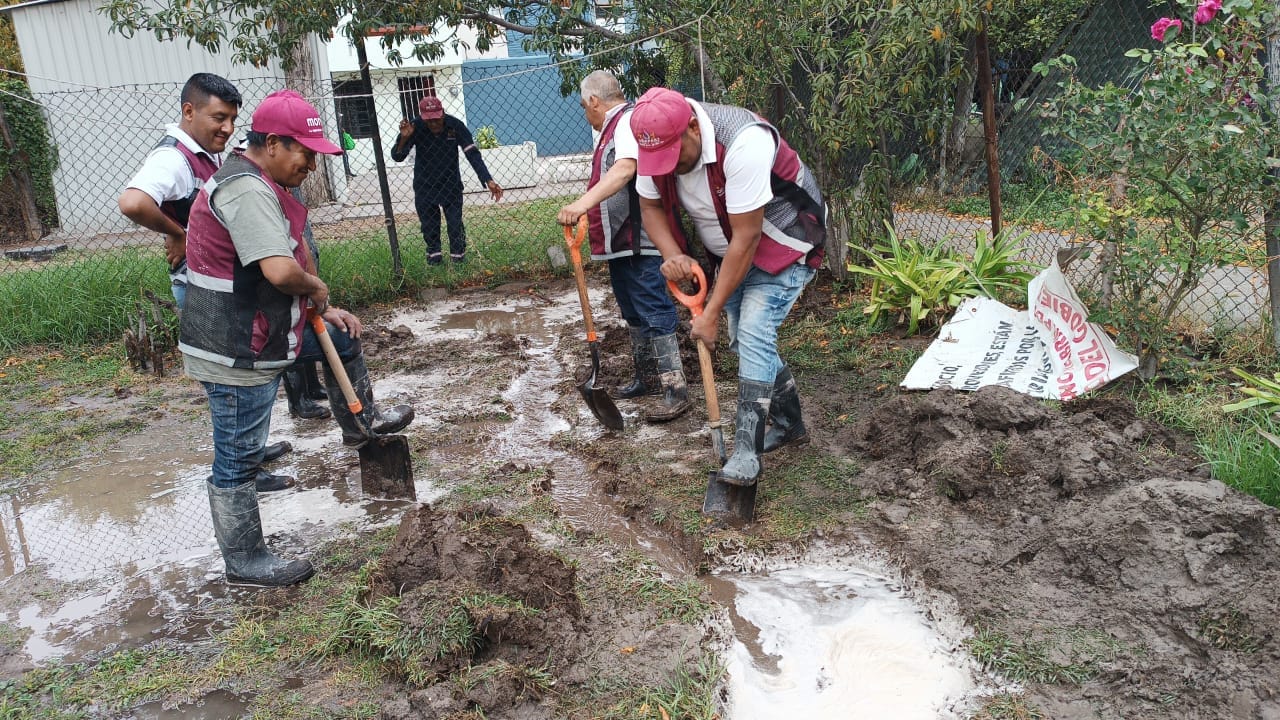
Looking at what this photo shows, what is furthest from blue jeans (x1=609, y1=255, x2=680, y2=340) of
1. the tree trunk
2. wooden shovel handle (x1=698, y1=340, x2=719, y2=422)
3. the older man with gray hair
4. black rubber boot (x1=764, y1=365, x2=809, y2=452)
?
the tree trunk

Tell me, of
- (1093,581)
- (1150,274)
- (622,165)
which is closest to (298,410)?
(622,165)

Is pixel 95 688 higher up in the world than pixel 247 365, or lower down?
lower down

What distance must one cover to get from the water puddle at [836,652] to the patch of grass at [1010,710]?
8 centimetres

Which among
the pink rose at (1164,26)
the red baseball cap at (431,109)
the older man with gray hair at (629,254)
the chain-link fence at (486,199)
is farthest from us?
the red baseball cap at (431,109)

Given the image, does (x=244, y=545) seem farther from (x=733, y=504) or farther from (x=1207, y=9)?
(x=1207, y=9)

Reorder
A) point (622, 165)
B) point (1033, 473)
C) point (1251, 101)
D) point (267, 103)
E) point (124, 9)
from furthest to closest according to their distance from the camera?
point (124, 9) → point (622, 165) → point (1251, 101) → point (1033, 473) → point (267, 103)

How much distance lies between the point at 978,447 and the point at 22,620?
3866 mm

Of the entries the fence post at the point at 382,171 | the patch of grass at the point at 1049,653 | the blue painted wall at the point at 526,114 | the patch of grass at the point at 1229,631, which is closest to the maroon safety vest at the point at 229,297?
the patch of grass at the point at 1049,653

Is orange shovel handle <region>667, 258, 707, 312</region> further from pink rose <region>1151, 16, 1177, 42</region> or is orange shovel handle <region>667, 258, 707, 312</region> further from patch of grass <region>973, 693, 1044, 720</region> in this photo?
pink rose <region>1151, 16, 1177, 42</region>

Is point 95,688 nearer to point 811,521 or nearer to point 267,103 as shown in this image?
point 267,103

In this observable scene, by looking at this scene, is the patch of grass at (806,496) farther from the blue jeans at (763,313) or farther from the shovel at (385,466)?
the shovel at (385,466)

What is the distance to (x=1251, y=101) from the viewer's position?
3.90m

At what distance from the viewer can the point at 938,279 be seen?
18.0ft

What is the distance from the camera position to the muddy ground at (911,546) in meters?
2.63
